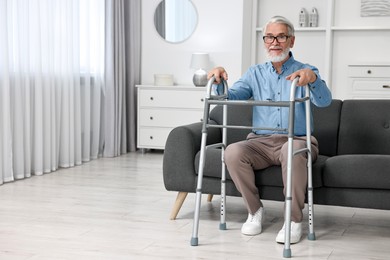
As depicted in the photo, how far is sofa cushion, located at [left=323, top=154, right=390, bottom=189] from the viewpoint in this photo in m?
3.17

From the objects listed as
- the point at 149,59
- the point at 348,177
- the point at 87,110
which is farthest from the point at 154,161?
the point at 348,177

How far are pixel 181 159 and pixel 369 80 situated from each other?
10.4 ft

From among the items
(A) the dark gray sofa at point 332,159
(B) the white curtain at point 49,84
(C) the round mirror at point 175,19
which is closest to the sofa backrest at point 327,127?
(A) the dark gray sofa at point 332,159

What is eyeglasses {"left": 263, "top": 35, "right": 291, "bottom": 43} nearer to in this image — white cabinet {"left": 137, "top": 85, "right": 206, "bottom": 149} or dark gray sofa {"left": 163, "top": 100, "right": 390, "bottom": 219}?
dark gray sofa {"left": 163, "top": 100, "right": 390, "bottom": 219}

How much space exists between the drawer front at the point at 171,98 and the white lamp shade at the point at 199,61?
27cm

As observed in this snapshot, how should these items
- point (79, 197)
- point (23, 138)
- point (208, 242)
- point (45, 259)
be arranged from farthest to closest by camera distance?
point (23, 138), point (79, 197), point (208, 242), point (45, 259)

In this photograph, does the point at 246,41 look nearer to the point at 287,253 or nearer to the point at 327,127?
the point at 327,127

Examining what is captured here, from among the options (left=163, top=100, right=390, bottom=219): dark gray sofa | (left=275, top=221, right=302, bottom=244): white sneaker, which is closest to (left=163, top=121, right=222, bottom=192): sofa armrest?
(left=163, top=100, right=390, bottom=219): dark gray sofa

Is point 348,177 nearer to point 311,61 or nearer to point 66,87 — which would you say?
point 66,87

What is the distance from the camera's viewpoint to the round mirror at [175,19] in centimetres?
663

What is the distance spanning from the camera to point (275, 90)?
3396 millimetres

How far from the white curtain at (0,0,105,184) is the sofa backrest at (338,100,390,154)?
239cm

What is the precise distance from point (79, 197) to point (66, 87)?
1.45 metres

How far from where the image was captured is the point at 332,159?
10.9 feet
